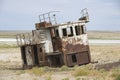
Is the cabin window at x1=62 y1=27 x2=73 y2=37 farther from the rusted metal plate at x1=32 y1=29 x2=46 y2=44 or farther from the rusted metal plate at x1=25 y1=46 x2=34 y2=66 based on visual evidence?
the rusted metal plate at x1=25 y1=46 x2=34 y2=66

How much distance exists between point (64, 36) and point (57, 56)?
1850 millimetres

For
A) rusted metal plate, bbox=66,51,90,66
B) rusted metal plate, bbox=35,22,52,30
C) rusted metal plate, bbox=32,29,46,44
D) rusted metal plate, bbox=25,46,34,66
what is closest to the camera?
rusted metal plate, bbox=66,51,90,66

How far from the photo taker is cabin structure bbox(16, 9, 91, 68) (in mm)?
39875

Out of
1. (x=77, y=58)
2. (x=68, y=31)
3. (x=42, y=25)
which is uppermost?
(x=42, y=25)

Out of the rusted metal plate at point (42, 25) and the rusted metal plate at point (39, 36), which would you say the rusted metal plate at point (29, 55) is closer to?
the rusted metal plate at point (39, 36)

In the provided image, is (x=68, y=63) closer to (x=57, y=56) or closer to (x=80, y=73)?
(x=57, y=56)

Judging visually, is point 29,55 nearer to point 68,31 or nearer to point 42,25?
point 42,25

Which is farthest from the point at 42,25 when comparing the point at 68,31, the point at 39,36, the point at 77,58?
the point at 77,58

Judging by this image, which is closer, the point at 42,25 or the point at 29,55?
the point at 42,25

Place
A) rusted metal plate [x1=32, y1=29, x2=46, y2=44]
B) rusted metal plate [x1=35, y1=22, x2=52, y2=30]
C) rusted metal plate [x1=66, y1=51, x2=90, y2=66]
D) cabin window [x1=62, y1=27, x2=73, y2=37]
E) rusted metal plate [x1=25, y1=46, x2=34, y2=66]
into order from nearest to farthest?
rusted metal plate [x1=66, y1=51, x2=90, y2=66] → cabin window [x1=62, y1=27, x2=73, y2=37] → rusted metal plate [x1=35, y1=22, x2=52, y2=30] → rusted metal plate [x1=32, y1=29, x2=46, y2=44] → rusted metal plate [x1=25, y1=46, x2=34, y2=66]

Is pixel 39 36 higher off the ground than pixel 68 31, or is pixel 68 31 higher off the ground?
pixel 68 31

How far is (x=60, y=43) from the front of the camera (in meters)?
40.0

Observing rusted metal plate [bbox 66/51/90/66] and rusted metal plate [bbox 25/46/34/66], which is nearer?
rusted metal plate [bbox 66/51/90/66]

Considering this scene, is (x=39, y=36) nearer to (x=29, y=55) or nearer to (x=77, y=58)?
(x=29, y=55)
